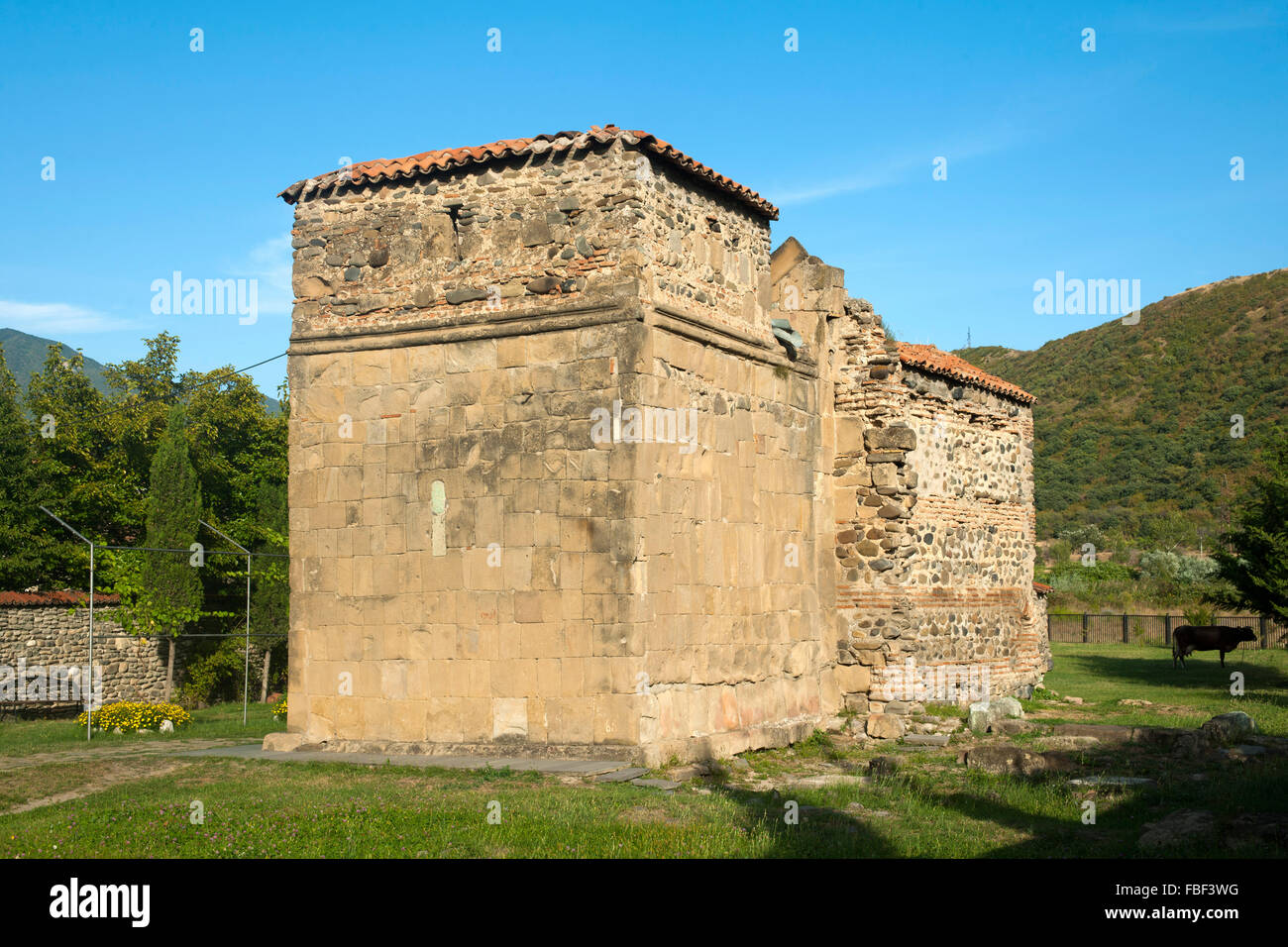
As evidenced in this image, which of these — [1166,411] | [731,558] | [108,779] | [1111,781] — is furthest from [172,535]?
[1166,411]

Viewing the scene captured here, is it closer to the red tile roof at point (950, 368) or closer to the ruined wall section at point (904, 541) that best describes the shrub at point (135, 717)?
the ruined wall section at point (904, 541)

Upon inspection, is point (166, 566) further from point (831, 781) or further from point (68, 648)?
point (831, 781)

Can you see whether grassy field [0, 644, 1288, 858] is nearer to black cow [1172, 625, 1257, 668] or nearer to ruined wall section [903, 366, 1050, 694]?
ruined wall section [903, 366, 1050, 694]

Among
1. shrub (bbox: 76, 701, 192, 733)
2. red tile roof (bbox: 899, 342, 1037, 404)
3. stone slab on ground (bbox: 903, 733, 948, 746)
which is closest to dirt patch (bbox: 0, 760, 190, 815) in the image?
shrub (bbox: 76, 701, 192, 733)

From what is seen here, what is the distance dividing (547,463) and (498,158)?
3.57 m

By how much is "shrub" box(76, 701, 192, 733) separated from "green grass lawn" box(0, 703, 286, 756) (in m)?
0.22

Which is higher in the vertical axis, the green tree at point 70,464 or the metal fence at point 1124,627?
the green tree at point 70,464

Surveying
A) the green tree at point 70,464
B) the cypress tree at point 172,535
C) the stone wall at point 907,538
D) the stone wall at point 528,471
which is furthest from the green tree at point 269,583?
the stone wall at point 907,538

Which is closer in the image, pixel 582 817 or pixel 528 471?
pixel 582 817

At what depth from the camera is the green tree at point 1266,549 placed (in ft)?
68.1

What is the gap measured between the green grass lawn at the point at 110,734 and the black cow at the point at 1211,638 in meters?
19.6

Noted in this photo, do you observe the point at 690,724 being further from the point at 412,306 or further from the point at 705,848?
the point at 412,306

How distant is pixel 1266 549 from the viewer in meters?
21.2
